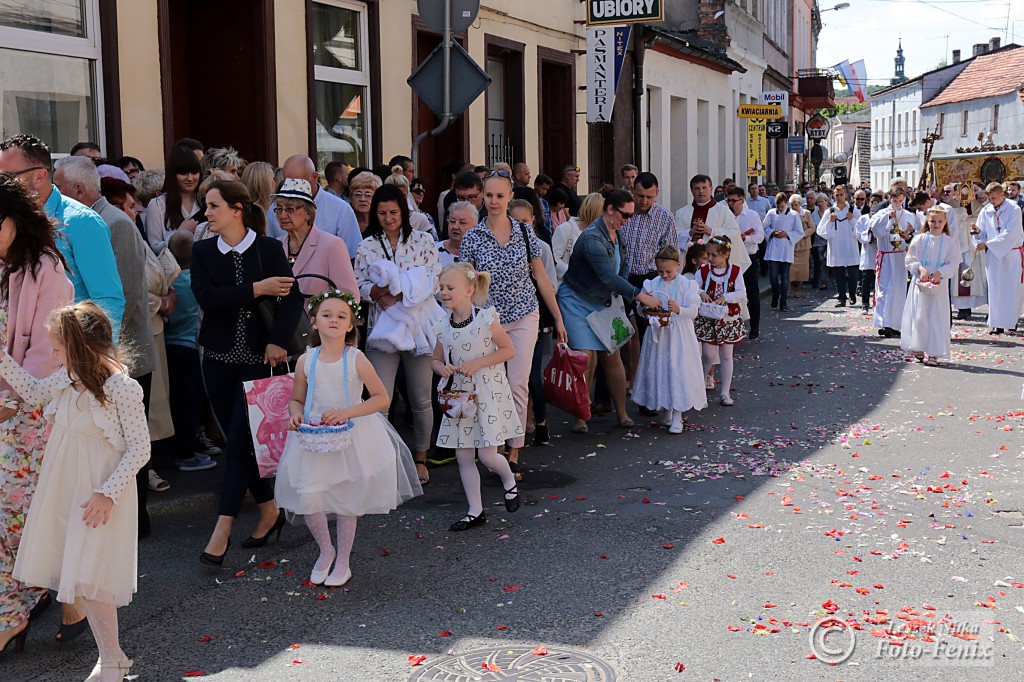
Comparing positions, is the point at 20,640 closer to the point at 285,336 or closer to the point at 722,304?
the point at 285,336

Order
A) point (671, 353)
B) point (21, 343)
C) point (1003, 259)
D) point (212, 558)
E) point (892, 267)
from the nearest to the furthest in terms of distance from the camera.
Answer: point (21, 343) → point (212, 558) → point (671, 353) → point (892, 267) → point (1003, 259)

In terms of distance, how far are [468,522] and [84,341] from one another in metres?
2.80

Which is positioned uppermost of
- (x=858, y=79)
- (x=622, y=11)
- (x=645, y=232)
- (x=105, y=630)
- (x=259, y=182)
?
(x=858, y=79)

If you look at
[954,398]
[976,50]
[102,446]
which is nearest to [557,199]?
[954,398]

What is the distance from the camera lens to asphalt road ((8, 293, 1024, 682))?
491 centimetres

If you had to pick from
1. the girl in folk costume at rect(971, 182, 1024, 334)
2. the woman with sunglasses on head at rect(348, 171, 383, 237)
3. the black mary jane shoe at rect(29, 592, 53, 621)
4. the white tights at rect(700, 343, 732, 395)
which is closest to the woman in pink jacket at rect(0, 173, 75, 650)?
the black mary jane shoe at rect(29, 592, 53, 621)

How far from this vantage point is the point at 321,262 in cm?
707

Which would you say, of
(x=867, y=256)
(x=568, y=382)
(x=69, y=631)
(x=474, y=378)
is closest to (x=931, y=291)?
(x=867, y=256)

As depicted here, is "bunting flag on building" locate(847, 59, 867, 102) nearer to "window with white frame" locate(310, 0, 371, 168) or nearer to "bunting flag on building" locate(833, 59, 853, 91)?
"bunting flag on building" locate(833, 59, 853, 91)

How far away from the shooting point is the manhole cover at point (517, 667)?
15.4 ft

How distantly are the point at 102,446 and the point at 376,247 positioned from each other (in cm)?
344

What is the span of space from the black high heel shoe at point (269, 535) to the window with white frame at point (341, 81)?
6725 mm

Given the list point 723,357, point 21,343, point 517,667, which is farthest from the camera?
point 723,357

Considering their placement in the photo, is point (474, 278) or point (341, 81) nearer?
point (474, 278)
